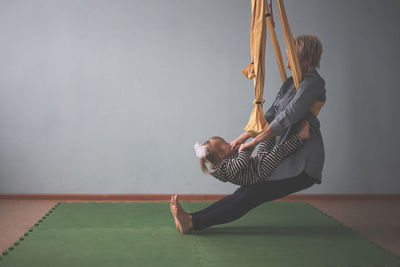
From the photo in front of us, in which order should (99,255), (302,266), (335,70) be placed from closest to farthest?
(302,266) → (99,255) → (335,70)

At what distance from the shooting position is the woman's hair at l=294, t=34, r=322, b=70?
9.38ft

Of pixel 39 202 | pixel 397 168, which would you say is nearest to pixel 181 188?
pixel 39 202

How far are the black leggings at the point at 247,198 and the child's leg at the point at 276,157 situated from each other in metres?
0.08

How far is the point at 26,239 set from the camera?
2881 mm

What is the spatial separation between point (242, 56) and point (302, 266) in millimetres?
2582

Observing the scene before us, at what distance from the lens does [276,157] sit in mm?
2920

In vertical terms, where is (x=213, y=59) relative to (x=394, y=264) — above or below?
above

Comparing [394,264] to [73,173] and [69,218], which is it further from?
[73,173]

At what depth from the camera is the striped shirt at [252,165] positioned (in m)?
2.89

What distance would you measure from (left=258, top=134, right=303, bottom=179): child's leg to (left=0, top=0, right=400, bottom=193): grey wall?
1.62 m

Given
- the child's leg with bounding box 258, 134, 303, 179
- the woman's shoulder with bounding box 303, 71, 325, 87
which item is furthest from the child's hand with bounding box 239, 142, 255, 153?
the woman's shoulder with bounding box 303, 71, 325, 87

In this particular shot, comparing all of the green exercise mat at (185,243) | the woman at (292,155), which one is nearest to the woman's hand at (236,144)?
the woman at (292,155)

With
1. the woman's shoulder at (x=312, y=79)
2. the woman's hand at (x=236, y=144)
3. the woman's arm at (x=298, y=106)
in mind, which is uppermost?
the woman's shoulder at (x=312, y=79)

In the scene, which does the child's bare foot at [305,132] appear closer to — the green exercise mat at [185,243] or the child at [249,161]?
the child at [249,161]
